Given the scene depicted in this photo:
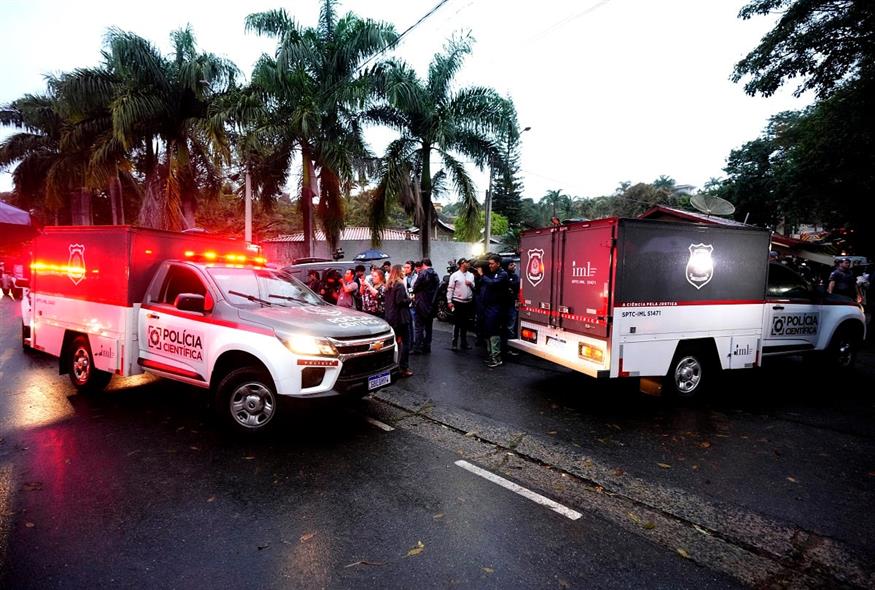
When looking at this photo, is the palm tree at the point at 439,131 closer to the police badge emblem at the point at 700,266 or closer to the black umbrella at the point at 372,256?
the black umbrella at the point at 372,256

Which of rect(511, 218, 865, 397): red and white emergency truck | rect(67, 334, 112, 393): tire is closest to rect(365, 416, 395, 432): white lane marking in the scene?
rect(511, 218, 865, 397): red and white emergency truck

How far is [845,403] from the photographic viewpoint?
6.69 metres

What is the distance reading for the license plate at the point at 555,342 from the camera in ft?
22.2

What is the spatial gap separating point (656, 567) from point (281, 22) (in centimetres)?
2031

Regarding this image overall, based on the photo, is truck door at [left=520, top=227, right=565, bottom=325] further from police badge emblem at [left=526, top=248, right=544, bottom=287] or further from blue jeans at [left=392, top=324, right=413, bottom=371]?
blue jeans at [left=392, top=324, right=413, bottom=371]

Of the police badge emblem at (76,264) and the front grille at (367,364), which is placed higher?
the police badge emblem at (76,264)

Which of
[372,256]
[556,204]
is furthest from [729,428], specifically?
[556,204]

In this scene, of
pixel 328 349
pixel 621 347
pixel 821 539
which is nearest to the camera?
pixel 821 539

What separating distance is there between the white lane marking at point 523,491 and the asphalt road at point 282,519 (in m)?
0.07

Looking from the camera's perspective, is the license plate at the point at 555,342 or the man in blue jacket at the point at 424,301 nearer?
the license plate at the point at 555,342

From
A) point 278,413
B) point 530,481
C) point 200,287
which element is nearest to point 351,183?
point 200,287

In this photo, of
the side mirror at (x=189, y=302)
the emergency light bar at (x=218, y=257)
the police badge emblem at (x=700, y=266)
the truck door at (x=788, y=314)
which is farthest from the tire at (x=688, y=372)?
the emergency light bar at (x=218, y=257)

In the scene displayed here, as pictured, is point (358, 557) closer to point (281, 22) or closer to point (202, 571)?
point (202, 571)

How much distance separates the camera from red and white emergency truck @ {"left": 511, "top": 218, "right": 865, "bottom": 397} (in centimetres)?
589
